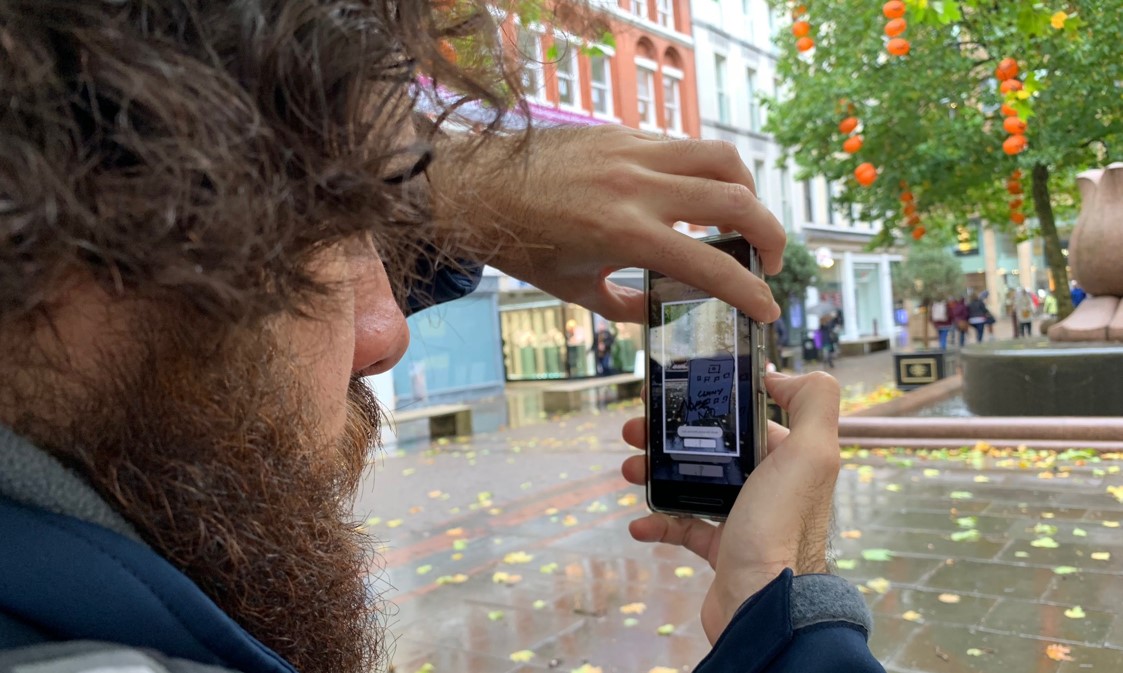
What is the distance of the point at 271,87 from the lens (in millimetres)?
721

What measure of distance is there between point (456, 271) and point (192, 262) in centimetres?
85

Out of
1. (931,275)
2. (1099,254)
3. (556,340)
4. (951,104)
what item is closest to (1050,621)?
(1099,254)

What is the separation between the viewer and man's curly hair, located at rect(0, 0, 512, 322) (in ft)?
2.06

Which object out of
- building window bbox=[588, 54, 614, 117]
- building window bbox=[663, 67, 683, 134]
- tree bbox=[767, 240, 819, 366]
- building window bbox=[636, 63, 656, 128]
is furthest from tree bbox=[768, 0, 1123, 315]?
building window bbox=[663, 67, 683, 134]

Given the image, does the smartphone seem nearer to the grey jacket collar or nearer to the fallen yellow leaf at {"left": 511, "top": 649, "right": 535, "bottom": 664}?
the grey jacket collar

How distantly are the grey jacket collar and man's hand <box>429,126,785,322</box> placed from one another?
57cm

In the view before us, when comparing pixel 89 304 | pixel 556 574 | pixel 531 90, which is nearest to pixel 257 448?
pixel 89 304

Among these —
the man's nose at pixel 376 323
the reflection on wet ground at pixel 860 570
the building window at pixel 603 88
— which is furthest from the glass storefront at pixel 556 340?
the man's nose at pixel 376 323

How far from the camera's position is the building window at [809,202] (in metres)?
29.8

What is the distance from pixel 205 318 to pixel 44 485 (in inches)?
7.1

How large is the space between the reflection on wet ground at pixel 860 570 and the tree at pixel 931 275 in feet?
95.2

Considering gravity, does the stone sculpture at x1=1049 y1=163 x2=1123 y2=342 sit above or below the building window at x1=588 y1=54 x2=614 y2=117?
below

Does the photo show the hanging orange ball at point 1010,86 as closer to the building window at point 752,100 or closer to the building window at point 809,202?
the building window at point 752,100

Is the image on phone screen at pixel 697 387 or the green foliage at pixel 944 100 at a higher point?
the green foliage at pixel 944 100
